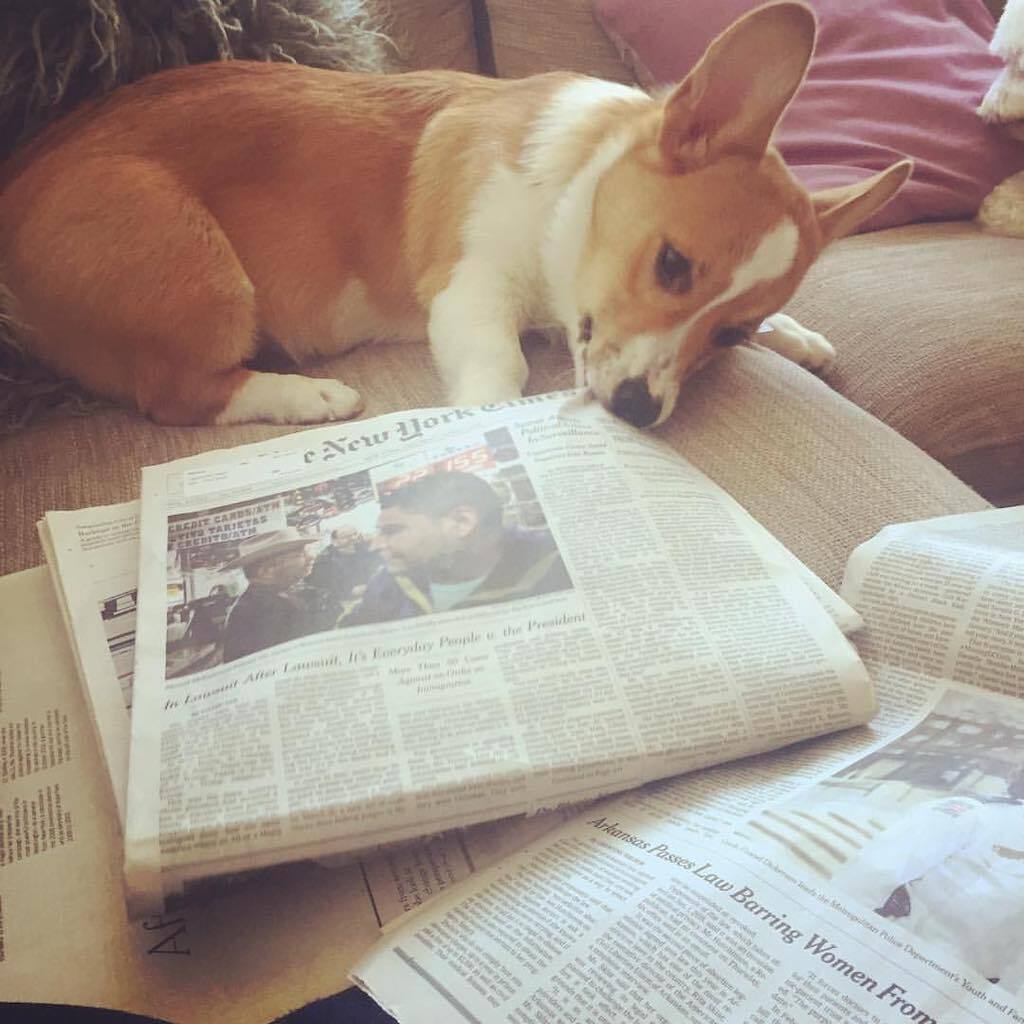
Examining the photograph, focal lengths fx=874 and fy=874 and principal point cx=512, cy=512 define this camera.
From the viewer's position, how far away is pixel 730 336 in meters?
1.18

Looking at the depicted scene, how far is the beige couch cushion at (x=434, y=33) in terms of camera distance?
5.48 feet

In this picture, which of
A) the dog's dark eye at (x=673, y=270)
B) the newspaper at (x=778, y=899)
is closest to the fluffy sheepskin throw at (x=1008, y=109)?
the dog's dark eye at (x=673, y=270)

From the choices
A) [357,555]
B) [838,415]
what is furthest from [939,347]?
[357,555]

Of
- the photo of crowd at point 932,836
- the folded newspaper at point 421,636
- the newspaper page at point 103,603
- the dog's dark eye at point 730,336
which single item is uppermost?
the photo of crowd at point 932,836

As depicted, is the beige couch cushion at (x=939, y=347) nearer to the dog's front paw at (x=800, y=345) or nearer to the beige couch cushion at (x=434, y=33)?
the dog's front paw at (x=800, y=345)

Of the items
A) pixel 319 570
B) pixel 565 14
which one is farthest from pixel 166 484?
pixel 565 14

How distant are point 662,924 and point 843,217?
1.01 m

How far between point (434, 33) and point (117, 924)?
1.68m

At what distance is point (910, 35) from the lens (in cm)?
174

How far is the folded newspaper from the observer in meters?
0.62

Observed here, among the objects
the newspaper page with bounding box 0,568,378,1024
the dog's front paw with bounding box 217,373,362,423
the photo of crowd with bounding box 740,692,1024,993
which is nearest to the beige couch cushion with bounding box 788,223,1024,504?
the photo of crowd with bounding box 740,692,1024,993

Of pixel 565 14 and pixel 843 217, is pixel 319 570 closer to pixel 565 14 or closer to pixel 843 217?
pixel 843 217

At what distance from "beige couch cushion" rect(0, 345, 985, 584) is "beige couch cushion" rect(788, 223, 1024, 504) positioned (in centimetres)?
16

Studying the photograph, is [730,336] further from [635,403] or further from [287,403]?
[287,403]
